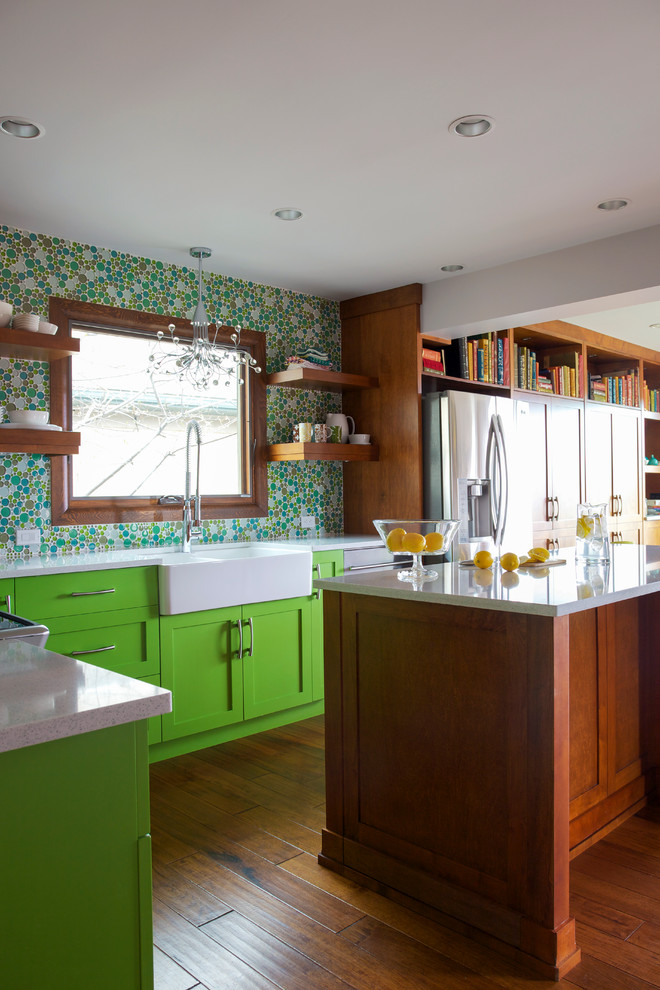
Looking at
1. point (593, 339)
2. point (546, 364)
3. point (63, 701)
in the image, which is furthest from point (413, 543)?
point (593, 339)

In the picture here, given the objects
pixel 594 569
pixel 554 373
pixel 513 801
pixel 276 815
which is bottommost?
pixel 276 815

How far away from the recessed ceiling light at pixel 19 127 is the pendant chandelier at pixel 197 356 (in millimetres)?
1288

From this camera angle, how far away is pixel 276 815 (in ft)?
9.19

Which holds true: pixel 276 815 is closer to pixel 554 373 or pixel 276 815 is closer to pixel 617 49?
pixel 617 49

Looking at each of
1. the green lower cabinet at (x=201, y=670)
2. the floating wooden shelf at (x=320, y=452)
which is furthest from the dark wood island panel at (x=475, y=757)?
the floating wooden shelf at (x=320, y=452)

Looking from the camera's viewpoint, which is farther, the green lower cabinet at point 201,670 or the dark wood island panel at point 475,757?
the green lower cabinet at point 201,670

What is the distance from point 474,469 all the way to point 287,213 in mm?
1941

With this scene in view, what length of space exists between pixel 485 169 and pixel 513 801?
2311 mm

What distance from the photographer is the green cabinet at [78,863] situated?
1097 millimetres

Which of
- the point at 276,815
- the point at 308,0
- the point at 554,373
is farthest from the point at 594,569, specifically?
the point at 554,373

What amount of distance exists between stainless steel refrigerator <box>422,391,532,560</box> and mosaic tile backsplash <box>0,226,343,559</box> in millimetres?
770

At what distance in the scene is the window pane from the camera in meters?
3.83

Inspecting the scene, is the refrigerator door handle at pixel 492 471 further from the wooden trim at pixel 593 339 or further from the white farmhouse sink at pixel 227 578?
the white farmhouse sink at pixel 227 578

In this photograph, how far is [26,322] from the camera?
127 inches
